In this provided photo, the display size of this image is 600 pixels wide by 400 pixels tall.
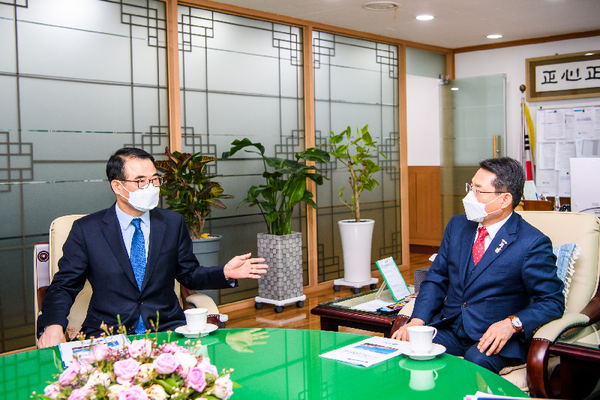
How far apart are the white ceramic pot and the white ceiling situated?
1817 millimetres

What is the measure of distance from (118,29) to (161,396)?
355 centimetres

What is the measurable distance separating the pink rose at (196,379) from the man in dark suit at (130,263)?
1.14 meters

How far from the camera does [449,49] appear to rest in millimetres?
6953

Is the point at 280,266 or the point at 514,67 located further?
the point at 514,67

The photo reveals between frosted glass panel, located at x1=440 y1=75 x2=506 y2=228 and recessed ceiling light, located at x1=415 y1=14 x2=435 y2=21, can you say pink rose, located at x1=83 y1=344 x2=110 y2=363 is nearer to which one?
recessed ceiling light, located at x1=415 y1=14 x2=435 y2=21

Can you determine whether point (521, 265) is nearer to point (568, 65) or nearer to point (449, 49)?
point (568, 65)

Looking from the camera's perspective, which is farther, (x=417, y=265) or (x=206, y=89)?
(x=417, y=265)

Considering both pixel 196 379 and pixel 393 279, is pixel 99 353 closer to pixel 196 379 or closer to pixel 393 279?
pixel 196 379

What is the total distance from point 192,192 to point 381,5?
2.20 meters

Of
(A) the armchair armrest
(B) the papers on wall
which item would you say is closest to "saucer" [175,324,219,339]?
(A) the armchair armrest

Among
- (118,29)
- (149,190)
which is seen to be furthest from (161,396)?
(118,29)

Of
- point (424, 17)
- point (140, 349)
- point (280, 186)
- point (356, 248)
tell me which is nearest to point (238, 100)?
point (280, 186)

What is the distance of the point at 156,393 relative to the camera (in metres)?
0.99

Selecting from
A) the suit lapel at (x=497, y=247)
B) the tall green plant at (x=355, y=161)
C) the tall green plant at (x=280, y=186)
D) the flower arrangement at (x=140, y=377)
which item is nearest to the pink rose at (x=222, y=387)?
the flower arrangement at (x=140, y=377)
